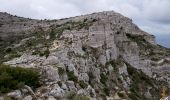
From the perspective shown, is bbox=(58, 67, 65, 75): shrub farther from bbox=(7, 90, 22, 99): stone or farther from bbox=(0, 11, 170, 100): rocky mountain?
bbox=(7, 90, 22, 99): stone

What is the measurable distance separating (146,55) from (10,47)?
39.0 m

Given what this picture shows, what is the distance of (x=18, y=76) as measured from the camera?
6769cm

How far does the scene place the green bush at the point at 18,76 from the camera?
6469cm

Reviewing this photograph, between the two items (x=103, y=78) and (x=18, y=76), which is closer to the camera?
(x=18, y=76)

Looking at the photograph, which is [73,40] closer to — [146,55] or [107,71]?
[107,71]

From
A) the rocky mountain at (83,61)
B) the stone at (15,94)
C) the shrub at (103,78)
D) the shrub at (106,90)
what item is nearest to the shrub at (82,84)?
the rocky mountain at (83,61)

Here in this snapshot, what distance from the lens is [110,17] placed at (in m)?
112

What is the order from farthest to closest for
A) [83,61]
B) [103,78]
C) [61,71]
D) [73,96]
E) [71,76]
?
1. [103,78]
2. [83,61]
3. [71,76]
4. [61,71]
5. [73,96]

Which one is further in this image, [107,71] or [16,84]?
[107,71]

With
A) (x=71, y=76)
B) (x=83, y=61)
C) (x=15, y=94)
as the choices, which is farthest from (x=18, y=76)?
(x=83, y=61)

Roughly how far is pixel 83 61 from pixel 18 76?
1927cm

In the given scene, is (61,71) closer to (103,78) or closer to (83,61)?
(83,61)

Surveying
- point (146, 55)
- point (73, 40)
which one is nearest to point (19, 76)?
point (73, 40)

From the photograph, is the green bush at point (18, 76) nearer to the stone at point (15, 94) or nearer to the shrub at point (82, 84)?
the stone at point (15, 94)
